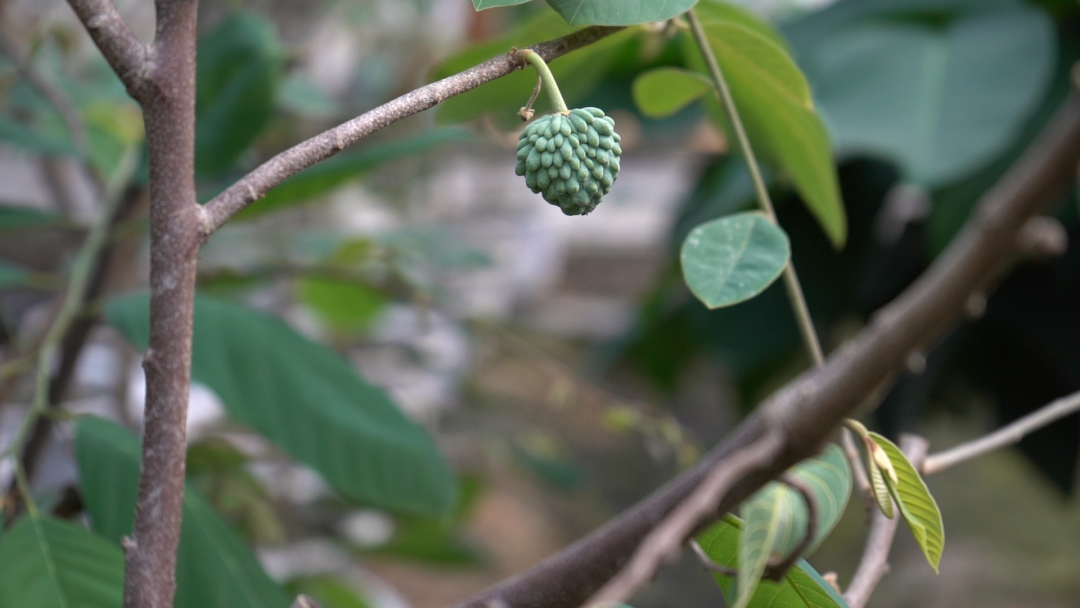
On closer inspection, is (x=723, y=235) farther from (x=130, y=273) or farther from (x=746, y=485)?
(x=130, y=273)

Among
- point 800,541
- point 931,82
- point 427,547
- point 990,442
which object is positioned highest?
point 800,541

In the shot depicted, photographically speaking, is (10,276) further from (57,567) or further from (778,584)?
(778,584)

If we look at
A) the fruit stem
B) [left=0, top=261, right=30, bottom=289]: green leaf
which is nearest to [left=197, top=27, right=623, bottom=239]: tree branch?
the fruit stem

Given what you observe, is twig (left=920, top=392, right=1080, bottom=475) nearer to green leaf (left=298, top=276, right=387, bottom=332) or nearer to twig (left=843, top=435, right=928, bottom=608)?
twig (left=843, top=435, right=928, bottom=608)

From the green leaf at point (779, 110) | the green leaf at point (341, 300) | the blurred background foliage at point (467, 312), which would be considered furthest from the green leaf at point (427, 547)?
the green leaf at point (779, 110)

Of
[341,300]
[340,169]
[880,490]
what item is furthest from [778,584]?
[341,300]

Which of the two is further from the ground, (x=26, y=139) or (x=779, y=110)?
(x=26, y=139)
